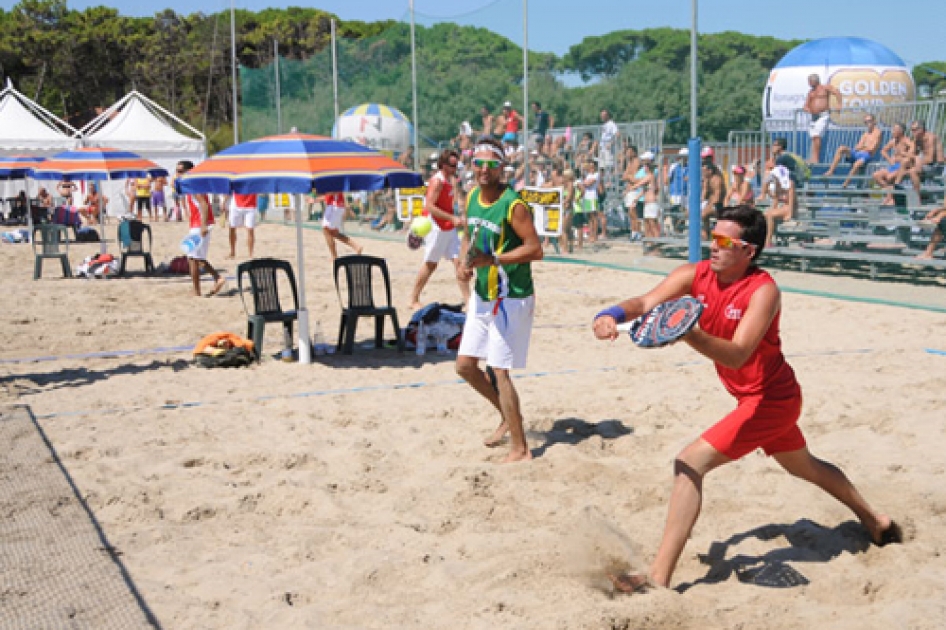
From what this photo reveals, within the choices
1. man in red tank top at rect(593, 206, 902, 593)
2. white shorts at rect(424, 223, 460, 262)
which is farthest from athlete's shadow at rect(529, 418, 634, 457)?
white shorts at rect(424, 223, 460, 262)

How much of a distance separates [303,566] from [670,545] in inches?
59.2

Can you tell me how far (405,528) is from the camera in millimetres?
4527

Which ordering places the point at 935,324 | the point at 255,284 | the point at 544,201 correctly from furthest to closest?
the point at 544,201 < the point at 935,324 < the point at 255,284

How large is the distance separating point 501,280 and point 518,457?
3.19 ft

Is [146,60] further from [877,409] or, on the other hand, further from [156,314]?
[877,409]

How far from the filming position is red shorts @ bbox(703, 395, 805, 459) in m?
3.66

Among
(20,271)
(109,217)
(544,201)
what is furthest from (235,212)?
(109,217)

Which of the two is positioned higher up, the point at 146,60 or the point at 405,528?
the point at 146,60

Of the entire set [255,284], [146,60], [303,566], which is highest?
[146,60]

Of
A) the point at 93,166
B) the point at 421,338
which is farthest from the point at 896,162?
the point at 93,166

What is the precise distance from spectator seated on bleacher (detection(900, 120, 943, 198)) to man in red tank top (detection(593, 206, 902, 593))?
34.4 ft

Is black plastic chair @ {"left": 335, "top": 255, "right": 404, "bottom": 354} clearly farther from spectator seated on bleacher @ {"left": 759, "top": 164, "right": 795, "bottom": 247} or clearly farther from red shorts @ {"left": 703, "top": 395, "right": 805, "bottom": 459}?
spectator seated on bleacher @ {"left": 759, "top": 164, "right": 795, "bottom": 247}

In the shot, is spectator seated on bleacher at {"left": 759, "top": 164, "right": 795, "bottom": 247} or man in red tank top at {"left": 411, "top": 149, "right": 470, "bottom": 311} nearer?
man in red tank top at {"left": 411, "top": 149, "right": 470, "bottom": 311}

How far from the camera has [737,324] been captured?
364 cm
